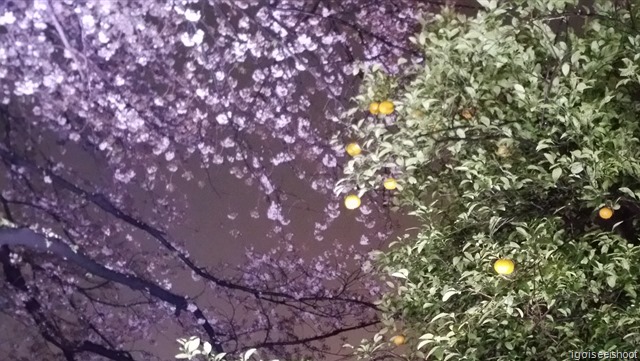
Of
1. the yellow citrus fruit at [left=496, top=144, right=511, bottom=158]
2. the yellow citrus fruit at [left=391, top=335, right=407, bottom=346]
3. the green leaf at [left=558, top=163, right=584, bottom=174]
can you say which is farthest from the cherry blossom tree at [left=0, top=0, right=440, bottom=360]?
the green leaf at [left=558, top=163, right=584, bottom=174]

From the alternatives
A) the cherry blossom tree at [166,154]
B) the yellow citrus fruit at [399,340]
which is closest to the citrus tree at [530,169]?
the yellow citrus fruit at [399,340]

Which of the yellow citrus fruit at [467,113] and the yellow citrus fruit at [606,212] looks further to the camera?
the yellow citrus fruit at [467,113]

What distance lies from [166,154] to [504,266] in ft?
4.43

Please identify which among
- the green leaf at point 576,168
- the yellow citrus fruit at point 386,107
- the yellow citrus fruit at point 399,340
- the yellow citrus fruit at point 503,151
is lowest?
the green leaf at point 576,168

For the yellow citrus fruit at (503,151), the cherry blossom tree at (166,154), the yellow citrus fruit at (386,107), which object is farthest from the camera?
the cherry blossom tree at (166,154)

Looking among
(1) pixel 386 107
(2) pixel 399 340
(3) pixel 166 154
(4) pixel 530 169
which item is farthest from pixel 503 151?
(3) pixel 166 154

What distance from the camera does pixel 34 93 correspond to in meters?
2.11

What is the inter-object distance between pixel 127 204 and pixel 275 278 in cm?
65

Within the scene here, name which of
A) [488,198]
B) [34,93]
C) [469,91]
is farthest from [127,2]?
[488,198]

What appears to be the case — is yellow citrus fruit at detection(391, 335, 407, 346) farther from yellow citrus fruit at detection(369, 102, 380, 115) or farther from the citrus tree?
yellow citrus fruit at detection(369, 102, 380, 115)

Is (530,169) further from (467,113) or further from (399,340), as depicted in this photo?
(399,340)

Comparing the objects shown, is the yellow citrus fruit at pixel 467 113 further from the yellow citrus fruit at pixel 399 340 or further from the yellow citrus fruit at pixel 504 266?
the yellow citrus fruit at pixel 399 340

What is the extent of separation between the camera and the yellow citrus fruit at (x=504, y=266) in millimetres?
1410

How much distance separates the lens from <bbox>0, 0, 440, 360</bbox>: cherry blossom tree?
6.87ft
